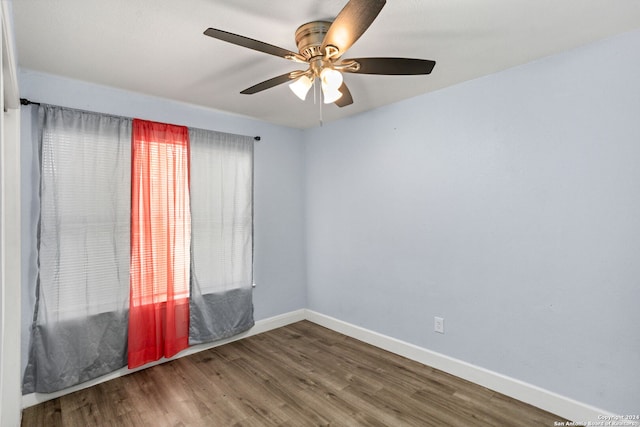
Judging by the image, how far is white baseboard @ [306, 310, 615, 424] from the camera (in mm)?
2111

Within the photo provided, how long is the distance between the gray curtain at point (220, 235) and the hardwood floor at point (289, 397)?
378 mm

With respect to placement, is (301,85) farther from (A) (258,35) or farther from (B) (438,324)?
(B) (438,324)

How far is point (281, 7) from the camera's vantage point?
66.0 inches

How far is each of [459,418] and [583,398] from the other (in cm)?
78

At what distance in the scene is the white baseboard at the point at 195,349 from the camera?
2.36m

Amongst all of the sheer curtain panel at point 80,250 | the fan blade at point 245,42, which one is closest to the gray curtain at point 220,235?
the sheer curtain panel at point 80,250

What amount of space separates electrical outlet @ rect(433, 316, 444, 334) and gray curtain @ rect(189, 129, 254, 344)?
6.14 feet

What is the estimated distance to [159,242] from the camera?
2.89 meters

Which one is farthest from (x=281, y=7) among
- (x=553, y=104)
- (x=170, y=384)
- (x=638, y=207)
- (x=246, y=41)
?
(x=170, y=384)

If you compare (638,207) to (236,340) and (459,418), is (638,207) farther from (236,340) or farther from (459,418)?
(236,340)

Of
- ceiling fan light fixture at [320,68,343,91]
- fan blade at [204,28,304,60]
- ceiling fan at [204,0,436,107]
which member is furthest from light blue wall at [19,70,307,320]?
ceiling fan light fixture at [320,68,343,91]

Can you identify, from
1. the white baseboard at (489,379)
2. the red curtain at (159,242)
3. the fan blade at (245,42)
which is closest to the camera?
the fan blade at (245,42)

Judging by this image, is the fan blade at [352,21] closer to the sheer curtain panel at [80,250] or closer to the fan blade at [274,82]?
the fan blade at [274,82]

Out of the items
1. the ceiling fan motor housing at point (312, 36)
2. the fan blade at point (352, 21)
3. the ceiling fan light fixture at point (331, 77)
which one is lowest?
the ceiling fan light fixture at point (331, 77)
